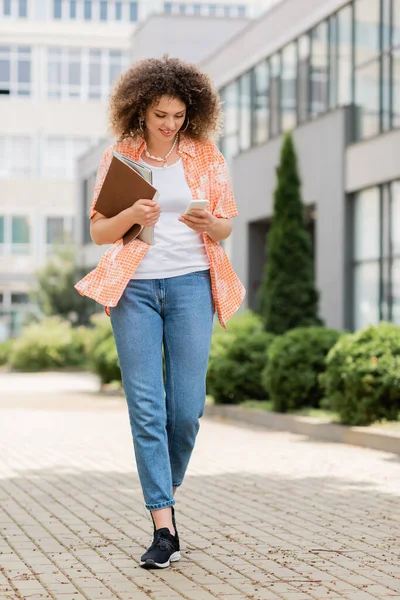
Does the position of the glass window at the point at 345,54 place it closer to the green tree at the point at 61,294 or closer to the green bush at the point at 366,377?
the green bush at the point at 366,377

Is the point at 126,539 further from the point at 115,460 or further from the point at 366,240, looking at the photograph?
the point at 366,240

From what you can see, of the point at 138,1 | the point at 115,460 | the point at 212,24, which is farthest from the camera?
the point at 138,1

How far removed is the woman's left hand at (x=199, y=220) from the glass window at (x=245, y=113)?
72.1ft

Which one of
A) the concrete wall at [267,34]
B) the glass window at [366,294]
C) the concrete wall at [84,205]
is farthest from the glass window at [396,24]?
the concrete wall at [84,205]

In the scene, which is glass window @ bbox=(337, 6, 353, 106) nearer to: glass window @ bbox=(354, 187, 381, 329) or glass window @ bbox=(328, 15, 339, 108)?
glass window @ bbox=(328, 15, 339, 108)

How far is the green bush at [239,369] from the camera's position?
51.5 ft

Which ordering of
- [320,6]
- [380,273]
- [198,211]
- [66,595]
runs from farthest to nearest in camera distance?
[320,6], [380,273], [198,211], [66,595]

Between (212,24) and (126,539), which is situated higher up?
(212,24)

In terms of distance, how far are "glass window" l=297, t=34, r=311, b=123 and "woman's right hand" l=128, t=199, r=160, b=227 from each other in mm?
18809

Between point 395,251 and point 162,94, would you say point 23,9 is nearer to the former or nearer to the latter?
point 395,251

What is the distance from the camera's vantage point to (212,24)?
38.9 m

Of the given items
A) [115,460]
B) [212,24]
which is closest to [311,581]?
[115,460]

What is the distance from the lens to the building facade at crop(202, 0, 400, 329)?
65.6 ft

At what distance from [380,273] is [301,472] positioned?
11220mm
